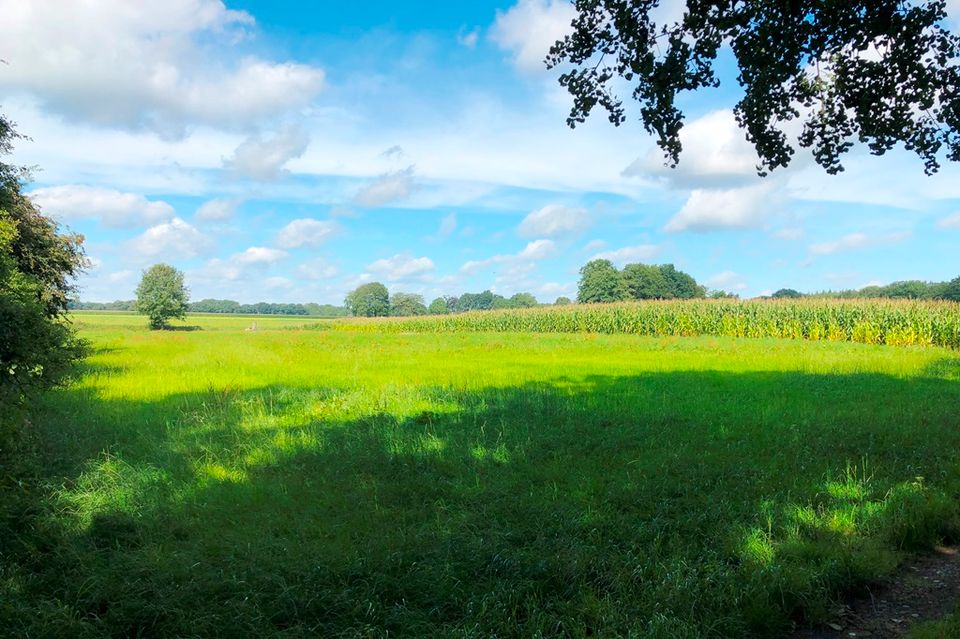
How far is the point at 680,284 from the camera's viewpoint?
108 m

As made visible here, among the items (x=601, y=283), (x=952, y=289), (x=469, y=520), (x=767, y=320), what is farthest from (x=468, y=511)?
(x=601, y=283)

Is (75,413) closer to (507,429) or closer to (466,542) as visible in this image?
(507,429)

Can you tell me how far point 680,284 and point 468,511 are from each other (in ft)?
357

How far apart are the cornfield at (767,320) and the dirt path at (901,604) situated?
30685 millimetres

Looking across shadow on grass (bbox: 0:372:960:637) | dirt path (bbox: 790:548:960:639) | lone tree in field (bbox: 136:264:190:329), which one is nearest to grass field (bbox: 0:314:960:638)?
shadow on grass (bbox: 0:372:960:637)

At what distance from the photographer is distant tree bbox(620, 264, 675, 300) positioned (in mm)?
94562

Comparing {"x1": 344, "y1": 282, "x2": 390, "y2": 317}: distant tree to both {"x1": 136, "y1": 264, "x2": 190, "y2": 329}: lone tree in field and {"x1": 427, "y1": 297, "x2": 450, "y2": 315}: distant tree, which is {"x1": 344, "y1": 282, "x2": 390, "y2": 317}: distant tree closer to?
{"x1": 427, "y1": 297, "x2": 450, "y2": 315}: distant tree

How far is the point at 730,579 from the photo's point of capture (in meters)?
4.86

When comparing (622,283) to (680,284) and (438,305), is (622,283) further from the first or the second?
(438,305)

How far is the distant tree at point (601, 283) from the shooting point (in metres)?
91.6

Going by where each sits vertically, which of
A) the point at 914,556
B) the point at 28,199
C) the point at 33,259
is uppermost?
the point at 28,199

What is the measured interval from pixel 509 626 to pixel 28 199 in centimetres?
2156

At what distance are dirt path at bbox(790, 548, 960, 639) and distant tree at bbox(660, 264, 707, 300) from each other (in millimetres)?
102574

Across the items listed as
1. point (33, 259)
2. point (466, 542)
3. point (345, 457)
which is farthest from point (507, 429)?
point (33, 259)
